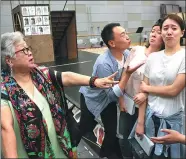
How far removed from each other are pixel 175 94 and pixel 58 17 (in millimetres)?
2475

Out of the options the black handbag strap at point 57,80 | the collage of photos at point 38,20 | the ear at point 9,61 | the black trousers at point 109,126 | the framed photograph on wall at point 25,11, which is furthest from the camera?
the framed photograph on wall at point 25,11

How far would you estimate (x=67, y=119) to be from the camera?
0.66m

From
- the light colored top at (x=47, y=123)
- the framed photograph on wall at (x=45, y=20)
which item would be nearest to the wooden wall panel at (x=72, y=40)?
the framed photograph on wall at (x=45, y=20)

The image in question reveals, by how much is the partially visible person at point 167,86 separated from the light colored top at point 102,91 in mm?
135

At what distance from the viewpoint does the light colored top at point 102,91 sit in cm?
70

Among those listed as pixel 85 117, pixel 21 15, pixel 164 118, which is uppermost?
pixel 21 15

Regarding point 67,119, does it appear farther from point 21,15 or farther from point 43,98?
point 21,15

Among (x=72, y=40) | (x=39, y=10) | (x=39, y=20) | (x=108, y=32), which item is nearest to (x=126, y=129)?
→ (x=108, y=32)

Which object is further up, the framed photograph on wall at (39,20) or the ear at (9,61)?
the framed photograph on wall at (39,20)

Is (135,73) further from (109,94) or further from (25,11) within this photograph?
(25,11)

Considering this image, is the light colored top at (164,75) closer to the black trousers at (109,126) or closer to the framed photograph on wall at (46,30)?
the black trousers at (109,126)

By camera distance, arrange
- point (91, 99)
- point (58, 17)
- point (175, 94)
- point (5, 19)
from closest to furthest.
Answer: point (175, 94) → point (91, 99) → point (58, 17) → point (5, 19)

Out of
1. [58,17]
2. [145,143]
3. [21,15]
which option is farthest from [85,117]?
[58,17]

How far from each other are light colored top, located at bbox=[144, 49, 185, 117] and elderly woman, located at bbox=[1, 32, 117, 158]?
111 millimetres
